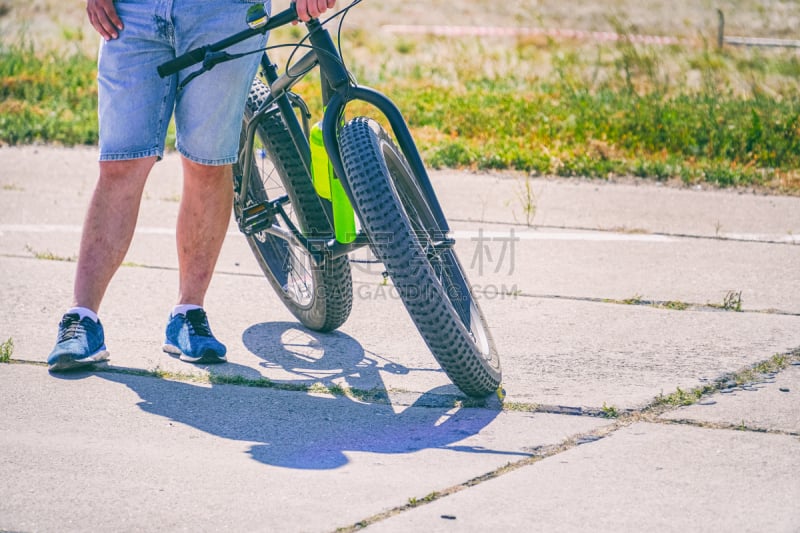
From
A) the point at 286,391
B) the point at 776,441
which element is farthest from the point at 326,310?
the point at 776,441

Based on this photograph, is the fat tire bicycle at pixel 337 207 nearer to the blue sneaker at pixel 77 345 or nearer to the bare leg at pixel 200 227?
the bare leg at pixel 200 227

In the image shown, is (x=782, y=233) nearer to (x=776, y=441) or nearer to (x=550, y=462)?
(x=776, y=441)

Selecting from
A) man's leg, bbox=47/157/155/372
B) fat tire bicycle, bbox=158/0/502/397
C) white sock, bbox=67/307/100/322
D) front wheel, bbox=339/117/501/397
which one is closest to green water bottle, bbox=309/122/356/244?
fat tire bicycle, bbox=158/0/502/397

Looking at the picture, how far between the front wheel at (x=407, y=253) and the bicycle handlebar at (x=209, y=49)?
0.42m

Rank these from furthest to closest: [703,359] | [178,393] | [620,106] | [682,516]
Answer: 1. [620,106]
2. [703,359]
3. [178,393]
4. [682,516]

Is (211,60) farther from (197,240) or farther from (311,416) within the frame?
(311,416)

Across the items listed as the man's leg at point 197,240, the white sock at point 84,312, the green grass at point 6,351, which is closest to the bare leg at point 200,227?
the man's leg at point 197,240

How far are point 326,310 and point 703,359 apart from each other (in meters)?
1.37

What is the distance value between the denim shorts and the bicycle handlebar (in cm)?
19

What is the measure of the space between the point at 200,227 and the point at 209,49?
2.42 feet

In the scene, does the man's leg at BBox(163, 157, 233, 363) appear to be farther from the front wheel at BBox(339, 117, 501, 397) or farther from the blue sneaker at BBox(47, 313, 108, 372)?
the front wheel at BBox(339, 117, 501, 397)

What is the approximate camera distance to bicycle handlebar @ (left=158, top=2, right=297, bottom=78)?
12.9 feet

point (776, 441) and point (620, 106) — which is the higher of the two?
A: point (620, 106)

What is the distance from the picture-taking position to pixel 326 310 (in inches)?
179
